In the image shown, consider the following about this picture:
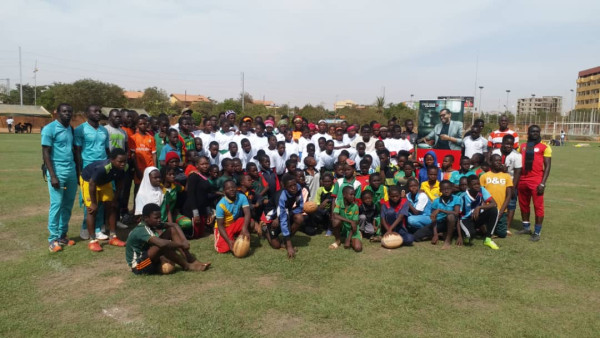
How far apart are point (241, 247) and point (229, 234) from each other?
1.51 ft

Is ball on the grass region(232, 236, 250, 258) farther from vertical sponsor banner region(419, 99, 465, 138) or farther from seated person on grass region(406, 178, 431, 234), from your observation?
vertical sponsor banner region(419, 99, 465, 138)

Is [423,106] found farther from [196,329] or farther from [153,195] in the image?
[196,329]

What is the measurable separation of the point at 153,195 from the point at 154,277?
1.46m

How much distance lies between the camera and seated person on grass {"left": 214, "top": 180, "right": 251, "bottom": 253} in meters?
5.85

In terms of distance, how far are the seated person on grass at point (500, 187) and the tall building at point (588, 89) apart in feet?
315

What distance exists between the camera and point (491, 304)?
4.27 m

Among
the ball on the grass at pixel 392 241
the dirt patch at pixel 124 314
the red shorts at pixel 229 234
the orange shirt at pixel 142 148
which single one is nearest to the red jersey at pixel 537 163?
the ball on the grass at pixel 392 241

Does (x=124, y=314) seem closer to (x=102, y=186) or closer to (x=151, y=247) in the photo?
(x=151, y=247)

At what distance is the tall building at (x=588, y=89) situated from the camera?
85412 millimetres

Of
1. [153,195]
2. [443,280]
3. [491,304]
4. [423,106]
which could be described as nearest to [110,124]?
[153,195]

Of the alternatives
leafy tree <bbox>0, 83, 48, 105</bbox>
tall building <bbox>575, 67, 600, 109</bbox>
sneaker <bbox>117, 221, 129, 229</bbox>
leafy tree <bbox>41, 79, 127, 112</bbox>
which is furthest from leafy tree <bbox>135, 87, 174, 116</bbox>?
tall building <bbox>575, 67, 600, 109</bbox>

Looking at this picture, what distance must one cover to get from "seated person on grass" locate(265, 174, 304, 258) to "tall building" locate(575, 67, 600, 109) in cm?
9859

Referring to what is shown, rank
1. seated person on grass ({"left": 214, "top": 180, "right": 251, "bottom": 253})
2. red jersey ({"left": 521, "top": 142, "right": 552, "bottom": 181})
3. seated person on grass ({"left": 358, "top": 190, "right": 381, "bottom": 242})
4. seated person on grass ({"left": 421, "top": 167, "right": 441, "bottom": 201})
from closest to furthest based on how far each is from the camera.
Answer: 1. seated person on grass ({"left": 214, "top": 180, "right": 251, "bottom": 253})
2. seated person on grass ({"left": 358, "top": 190, "right": 381, "bottom": 242})
3. seated person on grass ({"left": 421, "top": 167, "right": 441, "bottom": 201})
4. red jersey ({"left": 521, "top": 142, "right": 552, "bottom": 181})

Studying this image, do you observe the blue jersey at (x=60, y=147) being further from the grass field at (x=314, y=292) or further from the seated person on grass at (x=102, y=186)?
the grass field at (x=314, y=292)
